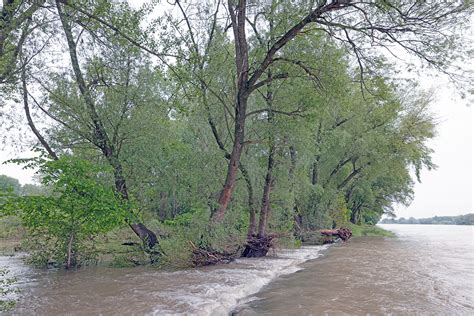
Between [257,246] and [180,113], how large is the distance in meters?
6.22

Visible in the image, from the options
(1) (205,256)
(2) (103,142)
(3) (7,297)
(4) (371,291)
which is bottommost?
(3) (7,297)

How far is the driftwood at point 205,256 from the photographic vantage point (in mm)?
11930

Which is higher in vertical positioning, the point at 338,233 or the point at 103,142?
the point at 103,142

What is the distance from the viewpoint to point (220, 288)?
8.34m

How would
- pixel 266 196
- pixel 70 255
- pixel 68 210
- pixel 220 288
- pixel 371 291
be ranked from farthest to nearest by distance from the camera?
pixel 266 196 < pixel 70 255 < pixel 68 210 < pixel 220 288 < pixel 371 291

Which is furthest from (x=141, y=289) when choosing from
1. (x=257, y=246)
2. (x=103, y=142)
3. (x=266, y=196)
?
(x=266, y=196)

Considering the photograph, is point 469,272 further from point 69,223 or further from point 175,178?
point 69,223

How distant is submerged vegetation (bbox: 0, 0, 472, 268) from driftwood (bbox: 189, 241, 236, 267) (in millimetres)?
59

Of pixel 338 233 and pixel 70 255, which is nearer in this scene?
pixel 70 255

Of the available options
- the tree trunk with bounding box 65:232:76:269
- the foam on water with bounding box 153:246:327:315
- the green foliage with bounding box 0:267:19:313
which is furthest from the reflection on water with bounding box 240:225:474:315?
the tree trunk with bounding box 65:232:76:269

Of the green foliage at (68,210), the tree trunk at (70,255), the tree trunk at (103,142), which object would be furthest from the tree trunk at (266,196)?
the tree trunk at (70,255)

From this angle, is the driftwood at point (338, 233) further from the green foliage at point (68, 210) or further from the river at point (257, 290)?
the green foliage at point (68, 210)

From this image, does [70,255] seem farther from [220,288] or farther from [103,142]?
[220,288]

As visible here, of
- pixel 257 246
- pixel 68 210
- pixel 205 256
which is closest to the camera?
pixel 68 210
